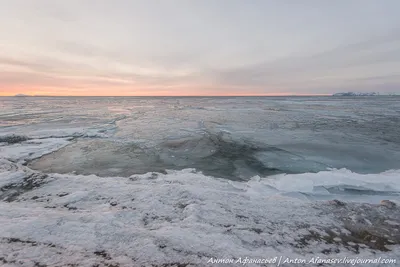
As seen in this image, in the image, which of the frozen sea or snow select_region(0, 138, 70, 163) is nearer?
the frozen sea

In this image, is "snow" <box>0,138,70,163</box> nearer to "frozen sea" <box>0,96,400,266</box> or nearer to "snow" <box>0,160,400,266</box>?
"frozen sea" <box>0,96,400,266</box>

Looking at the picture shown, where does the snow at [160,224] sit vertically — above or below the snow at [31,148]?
below

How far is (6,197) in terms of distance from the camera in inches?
169

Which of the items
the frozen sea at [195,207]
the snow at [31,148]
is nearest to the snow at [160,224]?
the frozen sea at [195,207]

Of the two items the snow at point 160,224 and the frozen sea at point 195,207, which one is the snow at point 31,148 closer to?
the frozen sea at point 195,207

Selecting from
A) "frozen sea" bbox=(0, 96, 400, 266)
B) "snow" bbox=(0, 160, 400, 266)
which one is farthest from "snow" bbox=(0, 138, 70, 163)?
"snow" bbox=(0, 160, 400, 266)

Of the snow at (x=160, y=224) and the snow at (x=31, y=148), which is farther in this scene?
the snow at (x=31, y=148)

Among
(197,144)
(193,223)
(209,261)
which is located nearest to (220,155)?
(197,144)

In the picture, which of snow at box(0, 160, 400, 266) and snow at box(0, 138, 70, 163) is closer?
snow at box(0, 160, 400, 266)

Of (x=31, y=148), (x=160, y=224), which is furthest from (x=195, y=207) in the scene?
(x=31, y=148)

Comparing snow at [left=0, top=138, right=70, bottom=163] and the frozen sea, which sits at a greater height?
snow at [left=0, top=138, right=70, bottom=163]

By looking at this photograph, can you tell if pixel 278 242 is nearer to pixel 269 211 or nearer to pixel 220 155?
pixel 269 211

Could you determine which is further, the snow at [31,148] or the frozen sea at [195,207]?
the snow at [31,148]

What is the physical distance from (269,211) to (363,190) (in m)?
2.89
